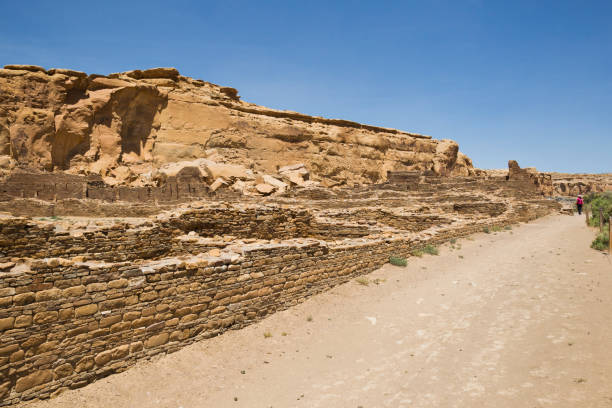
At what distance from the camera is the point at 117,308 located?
4.62 metres

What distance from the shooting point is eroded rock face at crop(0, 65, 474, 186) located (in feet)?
99.6

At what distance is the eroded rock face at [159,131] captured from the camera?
99.6 ft

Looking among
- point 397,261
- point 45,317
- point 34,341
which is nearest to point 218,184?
point 397,261

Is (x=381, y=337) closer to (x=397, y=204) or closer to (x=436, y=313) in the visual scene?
(x=436, y=313)

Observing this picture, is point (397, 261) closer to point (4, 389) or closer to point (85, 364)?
point (85, 364)

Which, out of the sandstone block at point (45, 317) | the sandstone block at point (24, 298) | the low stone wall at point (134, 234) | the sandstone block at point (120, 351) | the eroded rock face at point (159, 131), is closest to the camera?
the sandstone block at point (24, 298)

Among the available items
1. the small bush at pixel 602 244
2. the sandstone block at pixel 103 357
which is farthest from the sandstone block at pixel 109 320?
the small bush at pixel 602 244

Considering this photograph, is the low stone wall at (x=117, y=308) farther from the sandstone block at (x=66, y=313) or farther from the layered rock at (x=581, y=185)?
the layered rock at (x=581, y=185)

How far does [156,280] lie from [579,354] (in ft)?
19.4

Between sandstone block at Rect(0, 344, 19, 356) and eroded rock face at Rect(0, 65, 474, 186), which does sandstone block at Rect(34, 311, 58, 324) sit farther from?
eroded rock face at Rect(0, 65, 474, 186)

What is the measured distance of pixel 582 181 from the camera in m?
70.1

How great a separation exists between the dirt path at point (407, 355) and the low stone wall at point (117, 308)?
0.83ft

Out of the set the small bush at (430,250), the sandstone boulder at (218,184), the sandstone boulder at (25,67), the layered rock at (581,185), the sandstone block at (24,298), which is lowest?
the small bush at (430,250)

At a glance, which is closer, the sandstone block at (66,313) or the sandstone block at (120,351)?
the sandstone block at (66,313)
